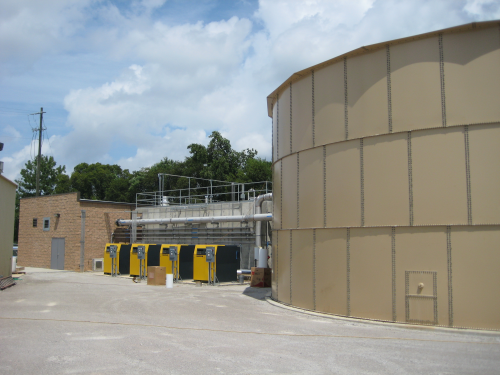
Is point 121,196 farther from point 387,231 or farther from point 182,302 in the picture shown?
point 387,231

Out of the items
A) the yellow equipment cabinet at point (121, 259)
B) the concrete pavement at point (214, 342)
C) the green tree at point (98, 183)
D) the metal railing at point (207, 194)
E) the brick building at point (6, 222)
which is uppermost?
the green tree at point (98, 183)

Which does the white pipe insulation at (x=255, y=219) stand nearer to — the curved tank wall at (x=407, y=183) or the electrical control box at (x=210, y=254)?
the electrical control box at (x=210, y=254)

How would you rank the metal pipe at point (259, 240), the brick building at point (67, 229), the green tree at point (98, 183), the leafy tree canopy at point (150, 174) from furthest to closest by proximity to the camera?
1. the green tree at point (98, 183)
2. the leafy tree canopy at point (150, 174)
3. the brick building at point (67, 229)
4. the metal pipe at point (259, 240)

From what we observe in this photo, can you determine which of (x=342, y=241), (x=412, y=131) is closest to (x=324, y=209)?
(x=342, y=241)

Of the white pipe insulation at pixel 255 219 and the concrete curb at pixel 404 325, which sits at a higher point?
the white pipe insulation at pixel 255 219

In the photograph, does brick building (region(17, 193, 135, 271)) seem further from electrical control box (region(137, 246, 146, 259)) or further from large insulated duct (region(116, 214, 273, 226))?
electrical control box (region(137, 246, 146, 259))

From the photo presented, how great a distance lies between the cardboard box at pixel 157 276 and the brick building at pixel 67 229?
442 inches

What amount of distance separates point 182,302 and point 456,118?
34.0 feet

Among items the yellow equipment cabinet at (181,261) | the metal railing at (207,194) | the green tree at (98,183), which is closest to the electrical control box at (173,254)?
the yellow equipment cabinet at (181,261)

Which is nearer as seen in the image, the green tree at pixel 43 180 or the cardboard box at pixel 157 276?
→ the cardboard box at pixel 157 276

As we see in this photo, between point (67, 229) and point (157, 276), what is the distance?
13119mm

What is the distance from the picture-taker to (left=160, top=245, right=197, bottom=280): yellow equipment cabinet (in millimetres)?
23672

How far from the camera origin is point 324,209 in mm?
13344

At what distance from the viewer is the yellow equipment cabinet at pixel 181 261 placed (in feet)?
77.7
